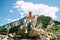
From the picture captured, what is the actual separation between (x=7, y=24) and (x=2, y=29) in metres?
0.80

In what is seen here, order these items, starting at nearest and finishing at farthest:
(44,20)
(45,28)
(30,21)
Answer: (30,21)
(45,28)
(44,20)

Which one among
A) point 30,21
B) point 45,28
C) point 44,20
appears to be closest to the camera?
point 30,21

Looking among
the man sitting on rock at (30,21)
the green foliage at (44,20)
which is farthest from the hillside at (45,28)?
the man sitting on rock at (30,21)

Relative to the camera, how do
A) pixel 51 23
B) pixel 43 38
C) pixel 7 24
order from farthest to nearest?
pixel 7 24, pixel 51 23, pixel 43 38

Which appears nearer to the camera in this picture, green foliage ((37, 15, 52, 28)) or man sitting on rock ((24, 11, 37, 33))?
man sitting on rock ((24, 11, 37, 33))

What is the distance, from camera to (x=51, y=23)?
Answer: 12461 mm

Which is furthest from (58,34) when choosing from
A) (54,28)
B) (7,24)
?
(7,24)

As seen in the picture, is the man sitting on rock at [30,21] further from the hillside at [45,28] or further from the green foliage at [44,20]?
the green foliage at [44,20]

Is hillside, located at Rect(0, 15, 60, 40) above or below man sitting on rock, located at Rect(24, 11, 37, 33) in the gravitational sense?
below

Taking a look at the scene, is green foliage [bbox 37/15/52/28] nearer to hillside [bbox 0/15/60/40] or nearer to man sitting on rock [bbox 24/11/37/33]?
hillside [bbox 0/15/60/40]

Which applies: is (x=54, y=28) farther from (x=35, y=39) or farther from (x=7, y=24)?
(x=7, y=24)

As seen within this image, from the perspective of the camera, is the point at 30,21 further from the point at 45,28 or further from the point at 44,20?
the point at 44,20

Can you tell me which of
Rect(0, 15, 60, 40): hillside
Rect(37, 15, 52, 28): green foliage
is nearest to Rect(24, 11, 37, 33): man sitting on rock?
Rect(0, 15, 60, 40): hillside

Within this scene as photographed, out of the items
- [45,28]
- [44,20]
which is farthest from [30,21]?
[44,20]
